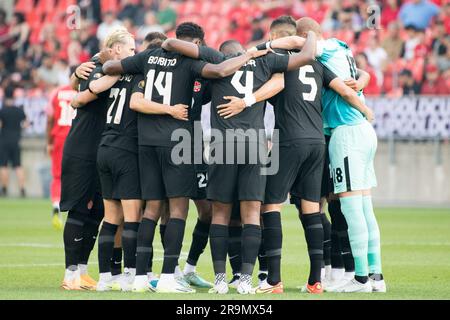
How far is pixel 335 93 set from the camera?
34.6 feet

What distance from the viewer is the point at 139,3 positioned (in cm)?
3094

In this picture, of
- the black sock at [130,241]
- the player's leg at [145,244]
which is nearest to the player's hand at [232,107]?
the player's leg at [145,244]

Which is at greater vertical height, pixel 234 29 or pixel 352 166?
pixel 234 29

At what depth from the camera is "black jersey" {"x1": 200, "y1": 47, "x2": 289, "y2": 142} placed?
396 inches

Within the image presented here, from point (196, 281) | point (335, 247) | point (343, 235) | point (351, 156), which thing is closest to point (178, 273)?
point (196, 281)

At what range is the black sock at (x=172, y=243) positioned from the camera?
33.2 feet

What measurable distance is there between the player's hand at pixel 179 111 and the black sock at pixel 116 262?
72.2 inches

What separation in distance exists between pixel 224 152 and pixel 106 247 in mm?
1620

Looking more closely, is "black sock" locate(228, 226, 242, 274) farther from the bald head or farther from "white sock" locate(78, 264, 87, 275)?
the bald head

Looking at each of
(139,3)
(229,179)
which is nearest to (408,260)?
(229,179)

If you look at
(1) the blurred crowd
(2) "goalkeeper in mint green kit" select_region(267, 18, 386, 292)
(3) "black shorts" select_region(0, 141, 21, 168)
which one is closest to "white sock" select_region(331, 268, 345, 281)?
(2) "goalkeeper in mint green kit" select_region(267, 18, 386, 292)

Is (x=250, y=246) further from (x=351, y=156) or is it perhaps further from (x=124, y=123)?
(x=124, y=123)
